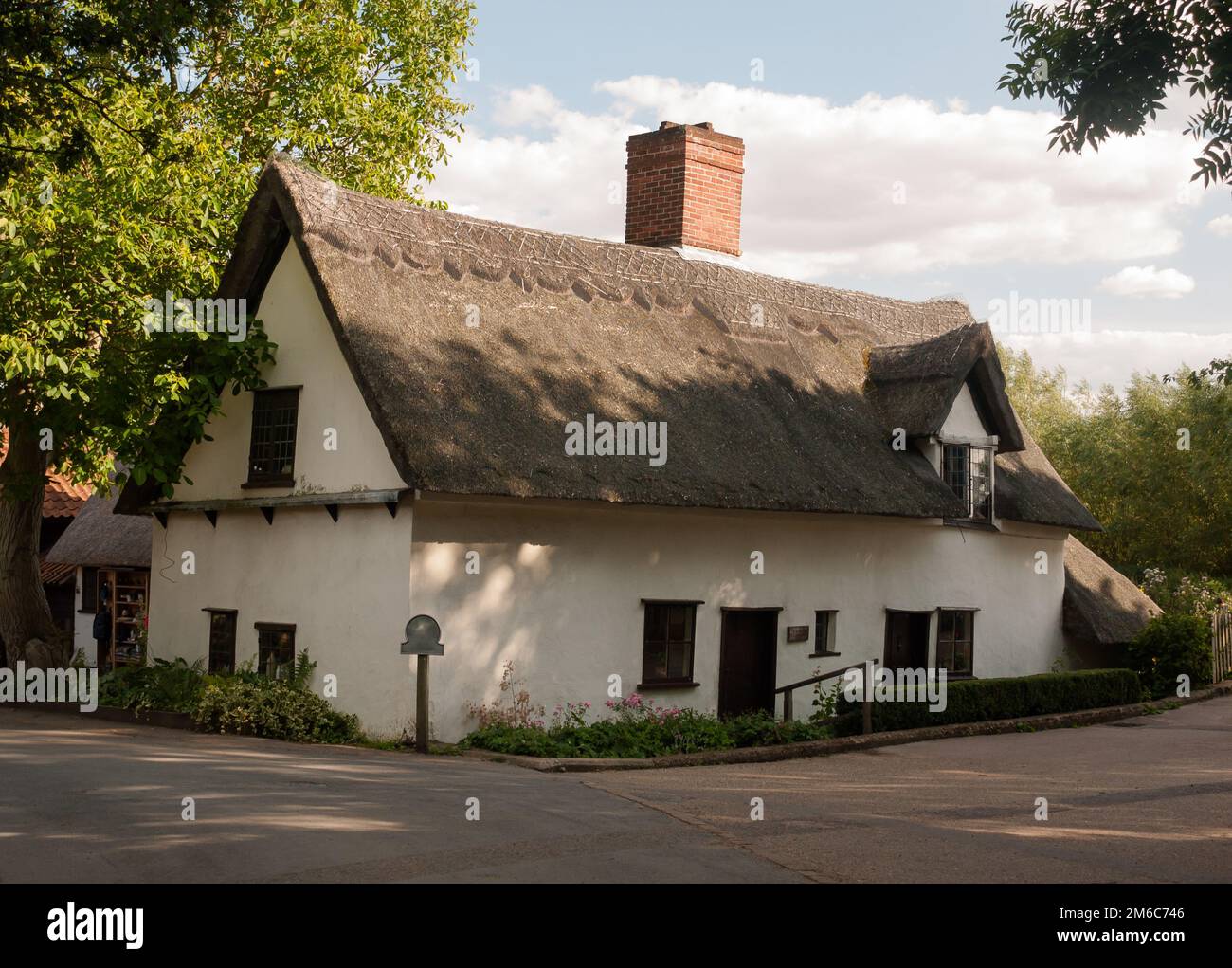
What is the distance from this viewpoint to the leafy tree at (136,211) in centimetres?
1673

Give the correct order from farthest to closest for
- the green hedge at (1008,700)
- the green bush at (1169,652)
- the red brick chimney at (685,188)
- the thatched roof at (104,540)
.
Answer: the thatched roof at (104,540)
the green bush at (1169,652)
the red brick chimney at (685,188)
the green hedge at (1008,700)

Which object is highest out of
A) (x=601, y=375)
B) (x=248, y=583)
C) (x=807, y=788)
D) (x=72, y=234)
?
(x=72, y=234)

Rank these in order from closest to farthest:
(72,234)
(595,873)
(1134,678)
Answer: (595,873) < (72,234) < (1134,678)

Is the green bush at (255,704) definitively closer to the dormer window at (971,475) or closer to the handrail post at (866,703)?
the handrail post at (866,703)

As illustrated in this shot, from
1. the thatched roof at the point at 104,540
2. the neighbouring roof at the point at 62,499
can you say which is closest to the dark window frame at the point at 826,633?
the thatched roof at the point at 104,540

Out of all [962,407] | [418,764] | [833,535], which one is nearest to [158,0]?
[418,764]

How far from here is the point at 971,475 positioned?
2373 centimetres

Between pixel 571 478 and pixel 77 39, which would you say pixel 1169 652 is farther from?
pixel 77 39

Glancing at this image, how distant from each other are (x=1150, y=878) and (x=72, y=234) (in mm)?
15368

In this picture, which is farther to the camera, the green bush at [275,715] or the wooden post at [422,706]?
the green bush at [275,715]

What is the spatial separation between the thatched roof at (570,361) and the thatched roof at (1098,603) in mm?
3268

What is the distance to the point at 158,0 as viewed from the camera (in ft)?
41.2

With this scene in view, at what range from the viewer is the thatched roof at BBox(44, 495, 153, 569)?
1106 inches
